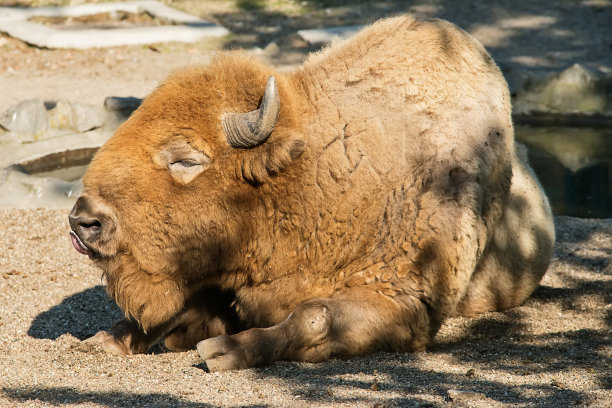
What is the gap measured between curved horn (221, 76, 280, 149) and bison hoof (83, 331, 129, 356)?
1495mm

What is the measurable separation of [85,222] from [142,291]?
58 cm

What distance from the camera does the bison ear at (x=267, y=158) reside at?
4738mm

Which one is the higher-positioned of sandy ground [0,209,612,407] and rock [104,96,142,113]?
sandy ground [0,209,612,407]

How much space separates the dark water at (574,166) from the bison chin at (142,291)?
6074mm

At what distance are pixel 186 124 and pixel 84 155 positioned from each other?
6964mm

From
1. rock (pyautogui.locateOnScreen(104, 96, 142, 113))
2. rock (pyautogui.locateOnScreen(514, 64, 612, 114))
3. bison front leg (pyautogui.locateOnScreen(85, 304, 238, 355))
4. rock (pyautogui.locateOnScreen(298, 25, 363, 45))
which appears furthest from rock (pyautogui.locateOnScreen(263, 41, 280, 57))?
bison front leg (pyautogui.locateOnScreen(85, 304, 238, 355))

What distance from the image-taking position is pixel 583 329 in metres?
5.44

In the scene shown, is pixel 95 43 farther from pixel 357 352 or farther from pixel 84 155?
pixel 357 352

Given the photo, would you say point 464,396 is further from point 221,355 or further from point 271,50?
point 271,50

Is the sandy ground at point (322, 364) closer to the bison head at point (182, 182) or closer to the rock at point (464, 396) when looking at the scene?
the rock at point (464, 396)

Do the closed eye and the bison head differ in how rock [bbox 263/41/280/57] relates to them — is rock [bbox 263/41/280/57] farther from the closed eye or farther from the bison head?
A: the closed eye

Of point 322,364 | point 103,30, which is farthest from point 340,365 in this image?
point 103,30

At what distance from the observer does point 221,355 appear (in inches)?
175

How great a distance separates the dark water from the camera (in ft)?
32.9
